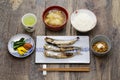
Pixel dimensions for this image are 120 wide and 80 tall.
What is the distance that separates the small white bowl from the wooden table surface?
40 millimetres

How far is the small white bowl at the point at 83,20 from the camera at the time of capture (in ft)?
6.23

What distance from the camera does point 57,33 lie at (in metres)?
1.93

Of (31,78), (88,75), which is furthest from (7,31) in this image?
(88,75)

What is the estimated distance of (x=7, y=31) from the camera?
1947 mm

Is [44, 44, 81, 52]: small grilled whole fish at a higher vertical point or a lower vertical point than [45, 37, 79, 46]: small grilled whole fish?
lower

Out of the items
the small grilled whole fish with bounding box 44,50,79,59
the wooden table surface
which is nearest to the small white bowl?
the wooden table surface

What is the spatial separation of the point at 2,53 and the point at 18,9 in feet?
0.93

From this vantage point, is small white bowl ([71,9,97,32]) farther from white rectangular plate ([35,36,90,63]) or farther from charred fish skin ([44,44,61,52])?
charred fish skin ([44,44,61,52])

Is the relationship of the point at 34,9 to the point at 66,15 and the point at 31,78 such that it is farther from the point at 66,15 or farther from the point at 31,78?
the point at 31,78

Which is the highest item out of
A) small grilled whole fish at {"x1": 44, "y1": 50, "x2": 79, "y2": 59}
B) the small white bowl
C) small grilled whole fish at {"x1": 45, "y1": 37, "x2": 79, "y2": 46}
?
the small white bowl

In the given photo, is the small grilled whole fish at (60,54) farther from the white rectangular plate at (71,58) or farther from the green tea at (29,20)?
the green tea at (29,20)

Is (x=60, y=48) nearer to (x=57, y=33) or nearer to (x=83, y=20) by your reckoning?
(x=57, y=33)

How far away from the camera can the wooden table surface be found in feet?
6.01

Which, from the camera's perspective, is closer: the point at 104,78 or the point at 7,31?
the point at 104,78
